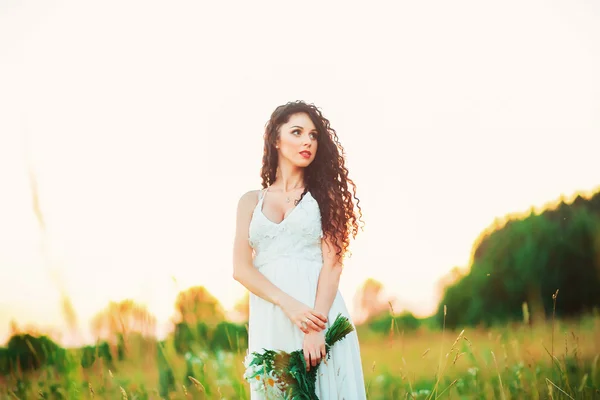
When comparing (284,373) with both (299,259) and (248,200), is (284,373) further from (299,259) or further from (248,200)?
(248,200)

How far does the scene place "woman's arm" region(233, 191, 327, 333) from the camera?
9.06ft

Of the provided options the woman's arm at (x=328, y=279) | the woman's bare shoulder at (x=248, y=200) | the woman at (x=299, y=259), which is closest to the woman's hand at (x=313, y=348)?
the woman at (x=299, y=259)

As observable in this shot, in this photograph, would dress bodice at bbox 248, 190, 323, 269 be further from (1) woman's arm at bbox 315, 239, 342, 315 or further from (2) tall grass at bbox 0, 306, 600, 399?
(2) tall grass at bbox 0, 306, 600, 399

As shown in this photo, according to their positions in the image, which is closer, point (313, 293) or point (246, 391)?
point (313, 293)

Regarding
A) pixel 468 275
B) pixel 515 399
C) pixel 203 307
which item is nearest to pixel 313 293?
pixel 203 307

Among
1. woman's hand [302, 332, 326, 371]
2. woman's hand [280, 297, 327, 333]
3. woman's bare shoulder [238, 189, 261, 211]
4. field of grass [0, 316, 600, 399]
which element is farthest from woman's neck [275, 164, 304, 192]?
field of grass [0, 316, 600, 399]

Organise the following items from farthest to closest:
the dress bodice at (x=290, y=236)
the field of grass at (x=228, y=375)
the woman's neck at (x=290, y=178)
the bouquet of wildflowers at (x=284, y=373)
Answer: the woman's neck at (x=290, y=178), the field of grass at (x=228, y=375), the dress bodice at (x=290, y=236), the bouquet of wildflowers at (x=284, y=373)

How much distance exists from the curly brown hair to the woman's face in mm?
42

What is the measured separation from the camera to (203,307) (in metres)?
3.40

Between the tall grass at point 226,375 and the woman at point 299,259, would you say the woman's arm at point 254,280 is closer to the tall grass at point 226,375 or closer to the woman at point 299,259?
the woman at point 299,259

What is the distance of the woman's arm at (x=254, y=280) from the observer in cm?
276

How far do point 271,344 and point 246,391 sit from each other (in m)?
0.75

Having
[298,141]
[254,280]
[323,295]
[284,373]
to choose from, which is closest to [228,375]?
[254,280]

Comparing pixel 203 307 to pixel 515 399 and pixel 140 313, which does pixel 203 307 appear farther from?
pixel 515 399
